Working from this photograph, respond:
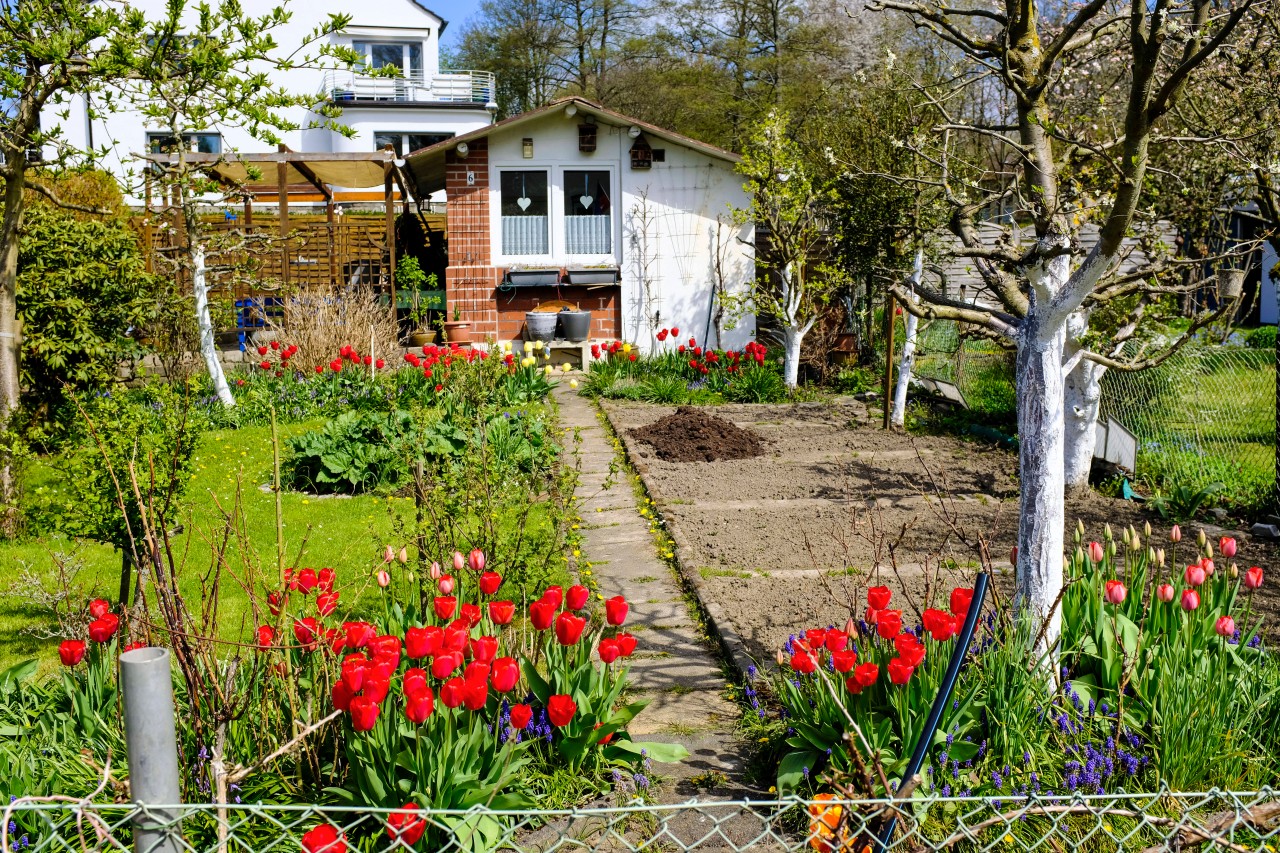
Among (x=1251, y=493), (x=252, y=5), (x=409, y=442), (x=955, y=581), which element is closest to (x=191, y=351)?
(x=409, y=442)

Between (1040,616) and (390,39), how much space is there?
40991mm

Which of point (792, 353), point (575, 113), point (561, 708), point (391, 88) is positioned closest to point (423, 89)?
point (391, 88)

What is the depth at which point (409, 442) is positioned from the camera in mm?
6699

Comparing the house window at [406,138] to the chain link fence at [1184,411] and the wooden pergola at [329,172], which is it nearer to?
the wooden pergola at [329,172]

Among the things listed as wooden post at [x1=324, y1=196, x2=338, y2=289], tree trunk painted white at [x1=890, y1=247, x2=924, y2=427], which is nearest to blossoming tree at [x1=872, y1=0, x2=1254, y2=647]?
tree trunk painted white at [x1=890, y1=247, x2=924, y2=427]

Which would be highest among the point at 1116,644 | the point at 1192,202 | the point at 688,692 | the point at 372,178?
the point at 372,178

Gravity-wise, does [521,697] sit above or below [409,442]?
below

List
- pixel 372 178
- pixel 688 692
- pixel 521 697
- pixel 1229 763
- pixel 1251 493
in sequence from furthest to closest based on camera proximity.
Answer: pixel 372 178 → pixel 1251 493 → pixel 688 692 → pixel 521 697 → pixel 1229 763

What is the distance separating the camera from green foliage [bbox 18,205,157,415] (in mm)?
9125

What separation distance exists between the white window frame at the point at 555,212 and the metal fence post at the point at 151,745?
51.4 ft

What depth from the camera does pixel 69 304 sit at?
30.2 ft

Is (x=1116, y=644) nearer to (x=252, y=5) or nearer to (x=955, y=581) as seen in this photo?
(x=955, y=581)

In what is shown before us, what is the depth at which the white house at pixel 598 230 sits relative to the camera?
17031mm

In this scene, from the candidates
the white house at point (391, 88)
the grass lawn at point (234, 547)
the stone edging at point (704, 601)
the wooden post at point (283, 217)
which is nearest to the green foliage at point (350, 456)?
the grass lawn at point (234, 547)
